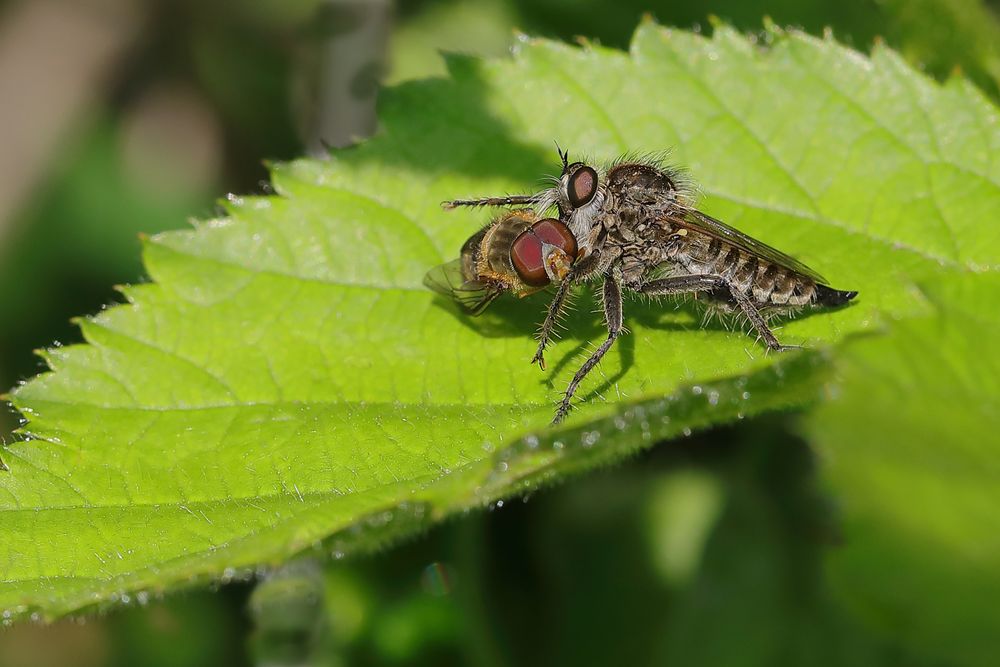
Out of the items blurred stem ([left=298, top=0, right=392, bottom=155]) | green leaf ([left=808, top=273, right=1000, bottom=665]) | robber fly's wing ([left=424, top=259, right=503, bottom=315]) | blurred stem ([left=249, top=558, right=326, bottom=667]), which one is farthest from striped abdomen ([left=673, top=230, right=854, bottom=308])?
blurred stem ([left=298, top=0, right=392, bottom=155])

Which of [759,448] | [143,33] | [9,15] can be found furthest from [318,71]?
[759,448]

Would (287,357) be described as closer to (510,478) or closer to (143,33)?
(510,478)

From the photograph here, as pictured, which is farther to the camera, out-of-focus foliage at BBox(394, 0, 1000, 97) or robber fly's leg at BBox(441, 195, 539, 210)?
out-of-focus foliage at BBox(394, 0, 1000, 97)

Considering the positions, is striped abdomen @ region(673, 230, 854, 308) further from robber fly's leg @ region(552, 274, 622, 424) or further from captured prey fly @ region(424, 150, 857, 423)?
robber fly's leg @ region(552, 274, 622, 424)

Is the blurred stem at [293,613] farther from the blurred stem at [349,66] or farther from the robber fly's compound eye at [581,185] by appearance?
the blurred stem at [349,66]

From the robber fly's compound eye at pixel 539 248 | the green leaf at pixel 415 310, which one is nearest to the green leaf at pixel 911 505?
the green leaf at pixel 415 310

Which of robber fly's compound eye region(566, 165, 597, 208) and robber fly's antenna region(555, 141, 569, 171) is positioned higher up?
robber fly's antenna region(555, 141, 569, 171)
